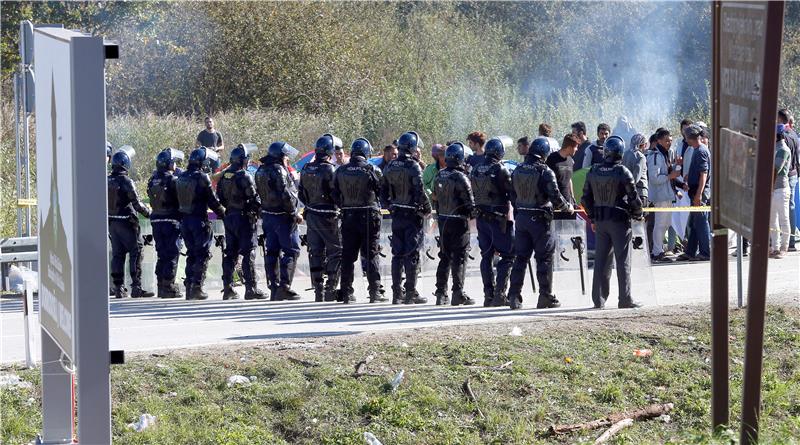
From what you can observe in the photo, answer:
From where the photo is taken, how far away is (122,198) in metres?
17.4

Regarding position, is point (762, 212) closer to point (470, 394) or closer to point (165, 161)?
point (470, 394)

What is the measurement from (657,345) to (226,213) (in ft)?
23.5

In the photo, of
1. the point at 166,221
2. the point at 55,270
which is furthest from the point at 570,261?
the point at 55,270

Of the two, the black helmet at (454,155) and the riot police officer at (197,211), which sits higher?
the black helmet at (454,155)

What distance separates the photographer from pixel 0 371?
397 inches

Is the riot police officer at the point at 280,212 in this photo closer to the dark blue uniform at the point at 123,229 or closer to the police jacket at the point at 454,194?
the dark blue uniform at the point at 123,229

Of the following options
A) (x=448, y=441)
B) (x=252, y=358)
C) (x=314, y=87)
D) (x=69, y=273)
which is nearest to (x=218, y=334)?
(x=252, y=358)

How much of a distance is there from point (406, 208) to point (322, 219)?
1.29 meters

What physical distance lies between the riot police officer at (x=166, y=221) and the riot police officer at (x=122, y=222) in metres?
0.21

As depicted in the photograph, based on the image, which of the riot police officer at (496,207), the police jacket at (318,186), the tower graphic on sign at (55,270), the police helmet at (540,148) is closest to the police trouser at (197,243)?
the police jacket at (318,186)

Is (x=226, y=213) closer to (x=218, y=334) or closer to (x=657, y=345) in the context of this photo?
(x=218, y=334)

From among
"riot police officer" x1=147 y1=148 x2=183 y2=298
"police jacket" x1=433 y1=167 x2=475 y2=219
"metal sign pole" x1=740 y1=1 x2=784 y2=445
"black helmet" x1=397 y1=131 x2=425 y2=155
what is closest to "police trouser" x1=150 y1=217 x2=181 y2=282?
"riot police officer" x1=147 y1=148 x2=183 y2=298

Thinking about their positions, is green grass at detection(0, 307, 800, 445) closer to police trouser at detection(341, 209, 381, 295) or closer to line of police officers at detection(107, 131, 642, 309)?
line of police officers at detection(107, 131, 642, 309)

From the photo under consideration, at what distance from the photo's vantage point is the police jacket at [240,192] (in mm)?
16891
